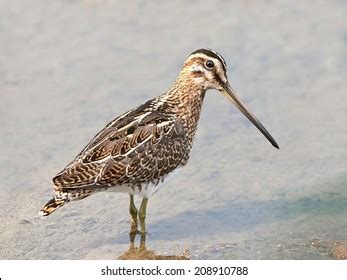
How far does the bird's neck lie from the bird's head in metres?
0.06

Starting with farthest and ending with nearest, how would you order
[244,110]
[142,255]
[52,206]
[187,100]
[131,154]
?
[244,110], [187,100], [131,154], [142,255], [52,206]

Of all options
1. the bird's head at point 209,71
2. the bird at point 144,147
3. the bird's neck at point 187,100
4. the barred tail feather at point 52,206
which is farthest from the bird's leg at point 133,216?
the bird's head at point 209,71

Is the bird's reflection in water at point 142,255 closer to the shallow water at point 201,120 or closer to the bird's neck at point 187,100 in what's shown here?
the shallow water at point 201,120

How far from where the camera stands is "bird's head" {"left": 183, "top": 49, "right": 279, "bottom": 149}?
8664 millimetres

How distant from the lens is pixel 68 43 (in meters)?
11.3

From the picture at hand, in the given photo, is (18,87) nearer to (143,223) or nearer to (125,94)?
(125,94)

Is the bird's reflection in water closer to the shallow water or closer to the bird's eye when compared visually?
the shallow water

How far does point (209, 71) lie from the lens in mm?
8727

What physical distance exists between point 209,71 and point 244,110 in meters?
0.50

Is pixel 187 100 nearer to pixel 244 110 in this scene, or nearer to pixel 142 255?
pixel 244 110

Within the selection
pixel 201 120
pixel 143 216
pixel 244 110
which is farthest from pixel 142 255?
pixel 201 120

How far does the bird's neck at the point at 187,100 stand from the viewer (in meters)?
8.73

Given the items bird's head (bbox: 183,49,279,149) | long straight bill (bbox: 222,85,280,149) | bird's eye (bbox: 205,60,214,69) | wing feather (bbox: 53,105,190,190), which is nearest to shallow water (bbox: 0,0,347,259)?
long straight bill (bbox: 222,85,280,149)
